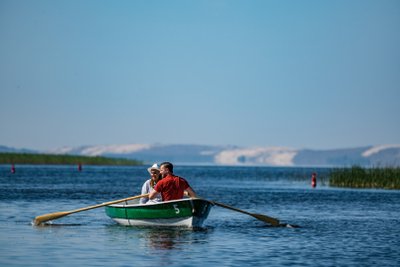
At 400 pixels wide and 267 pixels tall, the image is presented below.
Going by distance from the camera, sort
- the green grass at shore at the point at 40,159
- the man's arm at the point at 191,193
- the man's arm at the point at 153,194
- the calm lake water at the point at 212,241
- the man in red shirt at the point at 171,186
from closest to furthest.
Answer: the calm lake water at the point at 212,241 → the man in red shirt at the point at 171,186 → the man's arm at the point at 191,193 → the man's arm at the point at 153,194 → the green grass at shore at the point at 40,159

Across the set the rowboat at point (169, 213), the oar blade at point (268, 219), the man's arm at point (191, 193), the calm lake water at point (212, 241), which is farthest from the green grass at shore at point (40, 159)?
the man's arm at point (191, 193)

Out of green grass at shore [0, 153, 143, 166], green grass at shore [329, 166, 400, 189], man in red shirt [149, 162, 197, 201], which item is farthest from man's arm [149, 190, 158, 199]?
green grass at shore [0, 153, 143, 166]

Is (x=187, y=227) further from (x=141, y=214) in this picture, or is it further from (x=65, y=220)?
(x=65, y=220)

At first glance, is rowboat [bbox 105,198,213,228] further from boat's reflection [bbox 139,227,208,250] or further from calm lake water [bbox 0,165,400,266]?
calm lake water [bbox 0,165,400,266]

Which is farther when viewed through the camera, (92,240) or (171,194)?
(171,194)

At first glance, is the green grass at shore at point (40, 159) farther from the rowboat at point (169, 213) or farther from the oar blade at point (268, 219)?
Result: the rowboat at point (169, 213)

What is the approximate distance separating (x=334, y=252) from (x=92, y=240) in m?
7.31

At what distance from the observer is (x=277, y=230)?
3362cm

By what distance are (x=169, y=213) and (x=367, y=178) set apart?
42972 mm

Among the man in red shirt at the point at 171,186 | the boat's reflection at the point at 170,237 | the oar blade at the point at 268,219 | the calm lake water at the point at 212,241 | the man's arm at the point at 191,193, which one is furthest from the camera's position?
the oar blade at the point at 268,219

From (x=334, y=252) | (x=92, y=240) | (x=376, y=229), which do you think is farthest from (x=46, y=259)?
(x=376, y=229)

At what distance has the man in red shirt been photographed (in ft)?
104

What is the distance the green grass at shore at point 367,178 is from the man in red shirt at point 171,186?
40.4m

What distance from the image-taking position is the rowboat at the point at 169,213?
31.8 m
